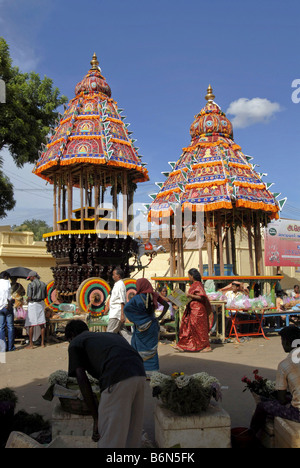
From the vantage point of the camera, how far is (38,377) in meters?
6.61

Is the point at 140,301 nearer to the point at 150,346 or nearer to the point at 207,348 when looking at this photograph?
the point at 150,346

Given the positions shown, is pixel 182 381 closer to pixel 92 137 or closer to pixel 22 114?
pixel 92 137

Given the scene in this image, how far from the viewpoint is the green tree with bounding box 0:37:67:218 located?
16828 millimetres

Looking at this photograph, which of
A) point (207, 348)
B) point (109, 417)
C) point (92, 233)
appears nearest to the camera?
point (109, 417)

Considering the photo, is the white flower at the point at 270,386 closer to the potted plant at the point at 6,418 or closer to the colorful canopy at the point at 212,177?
the potted plant at the point at 6,418

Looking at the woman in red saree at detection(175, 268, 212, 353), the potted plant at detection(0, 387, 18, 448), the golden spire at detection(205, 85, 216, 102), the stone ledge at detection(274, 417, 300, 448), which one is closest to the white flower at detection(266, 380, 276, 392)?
the stone ledge at detection(274, 417, 300, 448)

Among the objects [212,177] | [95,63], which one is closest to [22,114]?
[95,63]

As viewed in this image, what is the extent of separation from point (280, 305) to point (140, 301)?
709 centimetres

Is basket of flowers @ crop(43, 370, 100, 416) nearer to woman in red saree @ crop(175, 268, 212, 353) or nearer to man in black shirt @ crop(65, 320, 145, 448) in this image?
man in black shirt @ crop(65, 320, 145, 448)

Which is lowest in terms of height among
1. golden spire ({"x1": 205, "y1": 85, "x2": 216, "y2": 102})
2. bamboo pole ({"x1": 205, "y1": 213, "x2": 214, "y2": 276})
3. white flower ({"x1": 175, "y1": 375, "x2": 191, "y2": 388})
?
white flower ({"x1": 175, "y1": 375, "x2": 191, "y2": 388})

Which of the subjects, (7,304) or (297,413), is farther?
(7,304)

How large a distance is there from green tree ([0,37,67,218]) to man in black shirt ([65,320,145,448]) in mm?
15220
